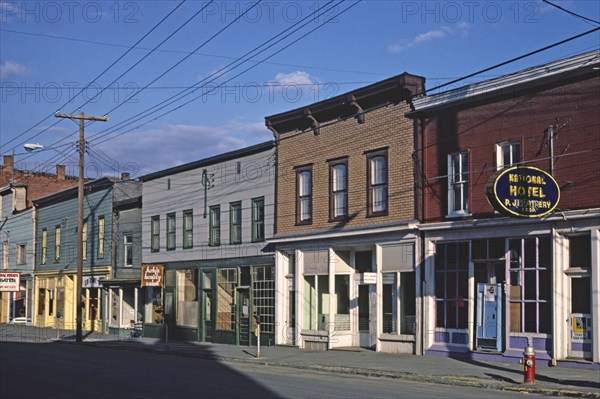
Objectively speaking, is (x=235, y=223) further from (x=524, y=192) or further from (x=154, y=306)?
(x=524, y=192)

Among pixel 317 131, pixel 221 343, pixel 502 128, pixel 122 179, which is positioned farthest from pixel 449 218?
pixel 122 179

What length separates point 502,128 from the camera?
23.6m

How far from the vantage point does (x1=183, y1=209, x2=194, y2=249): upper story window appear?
126ft

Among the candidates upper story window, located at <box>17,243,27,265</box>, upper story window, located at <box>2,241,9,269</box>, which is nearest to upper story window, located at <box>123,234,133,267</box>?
upper story window, located at <box>17,243,27,265</box>

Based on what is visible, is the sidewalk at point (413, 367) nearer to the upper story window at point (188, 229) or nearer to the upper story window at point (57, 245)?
the upper story window at point (188, 229)

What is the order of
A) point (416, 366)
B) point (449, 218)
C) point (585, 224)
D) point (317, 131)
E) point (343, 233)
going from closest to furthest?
point (585, 224) < point (416, 366) < point (449, 218) < point (343, 233) < point (317, 131)

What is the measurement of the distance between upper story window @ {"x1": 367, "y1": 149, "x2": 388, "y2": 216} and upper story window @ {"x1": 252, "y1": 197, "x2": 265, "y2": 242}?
6604mm

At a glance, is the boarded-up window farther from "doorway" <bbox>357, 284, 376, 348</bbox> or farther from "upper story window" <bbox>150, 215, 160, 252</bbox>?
"upper story window" <bbox>150, 215, 160, 252</bbox>

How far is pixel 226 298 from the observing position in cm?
3581

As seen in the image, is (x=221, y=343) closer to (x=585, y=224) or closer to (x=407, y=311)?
(x=407, y=311)

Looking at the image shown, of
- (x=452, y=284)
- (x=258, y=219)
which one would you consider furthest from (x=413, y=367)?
(x=258, y=219)

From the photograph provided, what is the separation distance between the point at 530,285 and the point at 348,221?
25.9 feet

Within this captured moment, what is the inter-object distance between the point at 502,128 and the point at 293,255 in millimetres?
11098

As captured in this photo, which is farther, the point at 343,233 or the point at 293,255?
the point at 293,255
